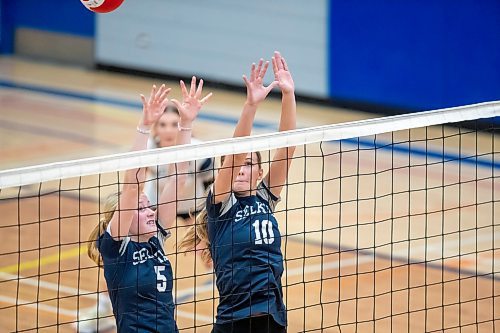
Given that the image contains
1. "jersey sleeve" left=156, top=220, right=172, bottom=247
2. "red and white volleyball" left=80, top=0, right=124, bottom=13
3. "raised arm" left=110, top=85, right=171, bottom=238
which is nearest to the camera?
"raised arm" left=110, top=85, right=171, bottom=238

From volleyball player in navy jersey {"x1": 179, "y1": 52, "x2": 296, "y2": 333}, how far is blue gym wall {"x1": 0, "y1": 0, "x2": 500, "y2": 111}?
9105 millimetres

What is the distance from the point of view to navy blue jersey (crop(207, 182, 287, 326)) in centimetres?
621

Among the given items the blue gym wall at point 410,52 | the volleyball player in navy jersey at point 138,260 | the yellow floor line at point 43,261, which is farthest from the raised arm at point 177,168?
the blue gym wall at point 410,52

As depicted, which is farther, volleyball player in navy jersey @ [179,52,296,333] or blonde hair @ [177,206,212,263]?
blonde hair @ [177,206,212,263]

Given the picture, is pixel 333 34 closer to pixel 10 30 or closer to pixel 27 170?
pixel 10 30

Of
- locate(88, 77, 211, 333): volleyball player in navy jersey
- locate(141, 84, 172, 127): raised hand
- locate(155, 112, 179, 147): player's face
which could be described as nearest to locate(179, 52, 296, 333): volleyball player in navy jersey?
locate(88, 77, 211, 333): volleyball player in navy jersey

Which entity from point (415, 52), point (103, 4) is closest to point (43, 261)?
point (103, 4)

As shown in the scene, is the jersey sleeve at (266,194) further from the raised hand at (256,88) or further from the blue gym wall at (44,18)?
the blue gym wall at (44,18)

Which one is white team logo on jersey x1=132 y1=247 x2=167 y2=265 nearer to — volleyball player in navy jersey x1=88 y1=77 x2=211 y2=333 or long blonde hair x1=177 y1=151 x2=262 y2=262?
volleyball player in navy jersey x1=88 y1=77 x2=211 y2=333

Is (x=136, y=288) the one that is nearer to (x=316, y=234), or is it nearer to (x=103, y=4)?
(x=103, y=4)

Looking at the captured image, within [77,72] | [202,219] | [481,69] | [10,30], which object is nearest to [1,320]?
[202,219]

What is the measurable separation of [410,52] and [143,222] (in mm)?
10180

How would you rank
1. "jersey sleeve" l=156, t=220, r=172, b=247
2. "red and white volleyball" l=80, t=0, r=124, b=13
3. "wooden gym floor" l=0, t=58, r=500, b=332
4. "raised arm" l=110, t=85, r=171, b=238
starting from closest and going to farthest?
1. "raised arm" l=110, t=85, r=171, b=238
2. "jersey sleeve" l=156, t=220, r=172, b=247
3. "red and white volleyball" l=80, t=0, r=124, b=13
4. "wooden gym floor" l=0, t=58, r=500, b=332

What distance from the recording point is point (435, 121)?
6.65 metres
